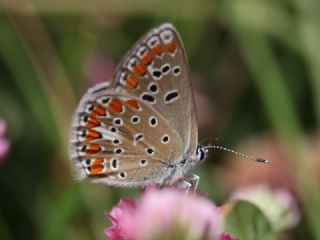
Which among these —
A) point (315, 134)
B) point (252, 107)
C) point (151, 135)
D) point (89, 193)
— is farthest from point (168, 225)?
point (252, 107)

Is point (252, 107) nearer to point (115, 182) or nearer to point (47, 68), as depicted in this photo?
point (47, 68)

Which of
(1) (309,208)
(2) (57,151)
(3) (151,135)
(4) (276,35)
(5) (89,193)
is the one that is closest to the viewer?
(3) (151,135)

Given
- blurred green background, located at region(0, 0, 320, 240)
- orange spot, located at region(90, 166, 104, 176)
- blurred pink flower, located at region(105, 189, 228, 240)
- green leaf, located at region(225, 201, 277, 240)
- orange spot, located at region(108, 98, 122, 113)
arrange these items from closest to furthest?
blurred pink flower, located at region(105, 189, 228, 240)
green leaf, located at region(225, 201, 277, 240)
orange spot, located at region(90, 166, 104, 176)
orange spot, located at region(108, 98, 122, 113)
blurred green background, located at region(0, 0, 320, 240)

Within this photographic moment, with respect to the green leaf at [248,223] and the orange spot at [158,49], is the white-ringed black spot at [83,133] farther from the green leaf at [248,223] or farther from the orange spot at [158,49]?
the green leaf at [248,223]

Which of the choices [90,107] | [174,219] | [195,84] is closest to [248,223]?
[90,107]

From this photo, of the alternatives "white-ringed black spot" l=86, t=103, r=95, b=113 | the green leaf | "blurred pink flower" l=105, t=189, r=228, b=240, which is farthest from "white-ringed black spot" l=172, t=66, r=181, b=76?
"blurred pink flower" l=105, t=189, r=228, b=240

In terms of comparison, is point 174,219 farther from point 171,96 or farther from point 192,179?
point 171,96

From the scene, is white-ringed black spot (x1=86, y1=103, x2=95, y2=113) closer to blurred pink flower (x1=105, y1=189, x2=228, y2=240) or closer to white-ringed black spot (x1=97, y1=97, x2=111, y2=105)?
white-ringed black spot (x1=97, y1=97, x2=111, y2=105)

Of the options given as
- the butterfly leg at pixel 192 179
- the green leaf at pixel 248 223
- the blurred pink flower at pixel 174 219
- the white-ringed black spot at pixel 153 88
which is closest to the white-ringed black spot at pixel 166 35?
the white-ringed black spot at pixel 153 88
